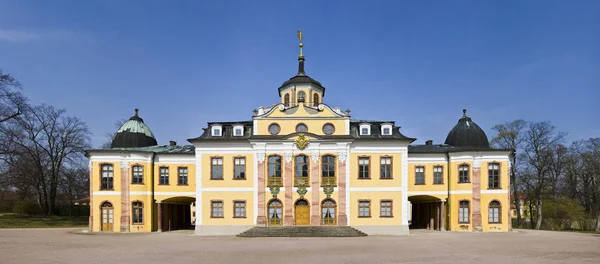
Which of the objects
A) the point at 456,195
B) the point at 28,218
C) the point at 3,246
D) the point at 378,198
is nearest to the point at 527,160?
the point at 456,195

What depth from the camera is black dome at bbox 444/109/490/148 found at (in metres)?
43.7

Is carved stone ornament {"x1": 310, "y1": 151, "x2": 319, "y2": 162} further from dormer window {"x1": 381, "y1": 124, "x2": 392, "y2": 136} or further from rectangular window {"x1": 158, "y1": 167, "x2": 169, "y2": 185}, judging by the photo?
rectangular window {"x1": 158, "y1": 167, "x2": 169, "y2": 185}

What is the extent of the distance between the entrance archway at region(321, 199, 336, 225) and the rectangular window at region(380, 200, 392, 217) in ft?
13.2

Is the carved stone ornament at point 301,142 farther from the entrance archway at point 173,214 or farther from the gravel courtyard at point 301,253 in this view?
the entrance archway at point 173,214

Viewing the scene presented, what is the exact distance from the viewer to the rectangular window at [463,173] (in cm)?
4072

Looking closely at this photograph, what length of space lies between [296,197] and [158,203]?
1251 centimetres

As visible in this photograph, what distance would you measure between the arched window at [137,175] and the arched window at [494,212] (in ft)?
99.4

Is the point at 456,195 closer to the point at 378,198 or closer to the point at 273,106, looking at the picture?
the point at 378,198

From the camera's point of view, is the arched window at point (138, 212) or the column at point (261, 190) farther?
the arched window at point (138, 212)

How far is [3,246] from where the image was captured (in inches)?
1087

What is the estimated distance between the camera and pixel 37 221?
52.2 m

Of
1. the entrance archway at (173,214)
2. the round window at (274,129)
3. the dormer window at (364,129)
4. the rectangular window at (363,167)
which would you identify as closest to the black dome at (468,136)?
the dormer window at (364,129)

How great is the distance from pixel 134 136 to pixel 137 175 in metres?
5.92

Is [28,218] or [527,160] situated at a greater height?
[527,160]
